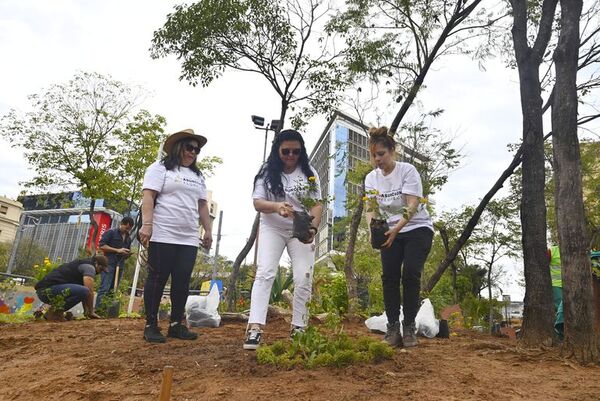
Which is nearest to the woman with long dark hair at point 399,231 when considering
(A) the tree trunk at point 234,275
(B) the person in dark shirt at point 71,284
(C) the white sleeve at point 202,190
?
(C) the white sleeve at point 202,190

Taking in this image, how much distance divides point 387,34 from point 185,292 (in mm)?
7936

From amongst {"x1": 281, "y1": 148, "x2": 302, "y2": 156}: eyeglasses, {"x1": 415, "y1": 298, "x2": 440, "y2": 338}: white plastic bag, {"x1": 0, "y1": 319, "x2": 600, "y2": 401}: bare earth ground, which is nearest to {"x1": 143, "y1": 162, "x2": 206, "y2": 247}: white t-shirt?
{"x1": 0, "y1": 319, "x2": 600, "y2": 401}: bare earth ground

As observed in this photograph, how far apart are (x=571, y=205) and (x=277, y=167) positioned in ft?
7.07

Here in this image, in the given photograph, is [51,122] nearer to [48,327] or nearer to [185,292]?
[48,327]

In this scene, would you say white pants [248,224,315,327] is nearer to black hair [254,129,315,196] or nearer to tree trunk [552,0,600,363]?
black hair [254,129,315,196]

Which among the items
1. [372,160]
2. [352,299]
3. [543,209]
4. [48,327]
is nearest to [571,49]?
[543,209]

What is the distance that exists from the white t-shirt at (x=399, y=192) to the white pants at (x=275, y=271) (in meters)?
0.75

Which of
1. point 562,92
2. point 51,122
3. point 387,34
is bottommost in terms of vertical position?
point 562,92

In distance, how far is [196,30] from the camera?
342 inches

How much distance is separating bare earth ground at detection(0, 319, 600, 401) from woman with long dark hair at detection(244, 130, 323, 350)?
0.37 metres

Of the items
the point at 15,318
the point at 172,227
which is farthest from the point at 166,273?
the point at 15,318

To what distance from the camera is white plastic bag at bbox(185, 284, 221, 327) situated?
4.96m

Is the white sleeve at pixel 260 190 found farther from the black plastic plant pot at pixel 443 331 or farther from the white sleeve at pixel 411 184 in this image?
the black plastic plant pot at pixel 443 331

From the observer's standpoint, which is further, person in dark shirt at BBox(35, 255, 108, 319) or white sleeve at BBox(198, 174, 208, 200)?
person in dark shirt at BBox(35, 255, 108, 319)
